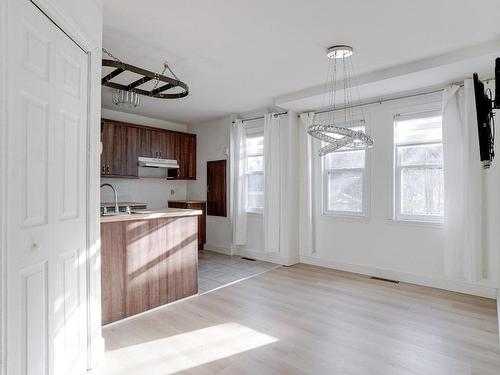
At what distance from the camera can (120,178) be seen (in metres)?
5.31

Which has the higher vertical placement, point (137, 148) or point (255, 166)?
point (137, 148)

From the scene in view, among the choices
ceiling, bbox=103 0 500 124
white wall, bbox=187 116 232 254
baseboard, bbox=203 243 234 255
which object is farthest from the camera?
white wall, bbox=187 116 232 254

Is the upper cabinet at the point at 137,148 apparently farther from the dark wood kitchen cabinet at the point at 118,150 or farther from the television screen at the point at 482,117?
the television screen at the point at 482,117

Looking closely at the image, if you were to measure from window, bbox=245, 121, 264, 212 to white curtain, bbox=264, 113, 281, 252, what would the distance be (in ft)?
0.95

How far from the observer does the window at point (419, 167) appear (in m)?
3.85

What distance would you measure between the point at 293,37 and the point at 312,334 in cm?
272

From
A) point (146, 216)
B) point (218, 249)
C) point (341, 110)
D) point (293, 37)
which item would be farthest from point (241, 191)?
point (293, 37)

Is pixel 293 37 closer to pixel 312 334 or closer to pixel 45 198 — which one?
pixel 45 198

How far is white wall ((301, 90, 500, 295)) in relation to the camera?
3.47 meters

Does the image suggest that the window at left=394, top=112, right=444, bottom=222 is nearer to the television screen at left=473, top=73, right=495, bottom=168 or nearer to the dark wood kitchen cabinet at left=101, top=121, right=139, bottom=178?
the television screen at left=473, top=73, right=495, bottom=168

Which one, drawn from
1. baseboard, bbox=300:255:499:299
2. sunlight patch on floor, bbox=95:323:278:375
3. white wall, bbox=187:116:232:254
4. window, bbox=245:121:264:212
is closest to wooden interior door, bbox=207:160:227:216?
white wall, bbox=187:116:232:254

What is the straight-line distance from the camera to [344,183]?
465 cm

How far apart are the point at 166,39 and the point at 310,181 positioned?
3.02 metres

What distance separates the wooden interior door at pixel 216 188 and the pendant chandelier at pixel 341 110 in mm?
2100
